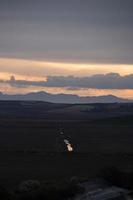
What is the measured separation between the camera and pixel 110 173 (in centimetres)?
3134

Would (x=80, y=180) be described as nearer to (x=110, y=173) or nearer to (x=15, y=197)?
(x=110, y=173)

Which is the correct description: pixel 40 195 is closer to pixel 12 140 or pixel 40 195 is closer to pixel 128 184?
pixel 128 184

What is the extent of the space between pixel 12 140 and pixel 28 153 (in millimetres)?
16487

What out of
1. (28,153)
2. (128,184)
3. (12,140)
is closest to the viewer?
(128,184)

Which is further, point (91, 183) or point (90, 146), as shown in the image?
point (90, 146)

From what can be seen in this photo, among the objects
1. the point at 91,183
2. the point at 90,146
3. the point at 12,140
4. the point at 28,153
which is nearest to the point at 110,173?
the point at 91,183

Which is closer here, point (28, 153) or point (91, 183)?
point (91, 183)

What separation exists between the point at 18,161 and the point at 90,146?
17313 mm

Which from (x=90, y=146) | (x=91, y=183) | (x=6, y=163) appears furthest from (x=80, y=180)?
(x=90, y=146)

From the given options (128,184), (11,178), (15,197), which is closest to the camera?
(15,197)

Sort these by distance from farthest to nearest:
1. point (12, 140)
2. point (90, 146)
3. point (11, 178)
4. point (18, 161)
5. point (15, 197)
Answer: point (12, 140) < point (90, 146) < point (18, 161) < point (11, 178) < point (15, 197)

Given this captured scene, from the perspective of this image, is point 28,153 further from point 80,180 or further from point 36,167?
point 80,180

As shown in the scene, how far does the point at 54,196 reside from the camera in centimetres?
2644

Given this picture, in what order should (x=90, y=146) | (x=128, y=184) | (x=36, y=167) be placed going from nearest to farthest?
(x=128, y=184)
(x=36, y=167)
(x=90, y=146)
